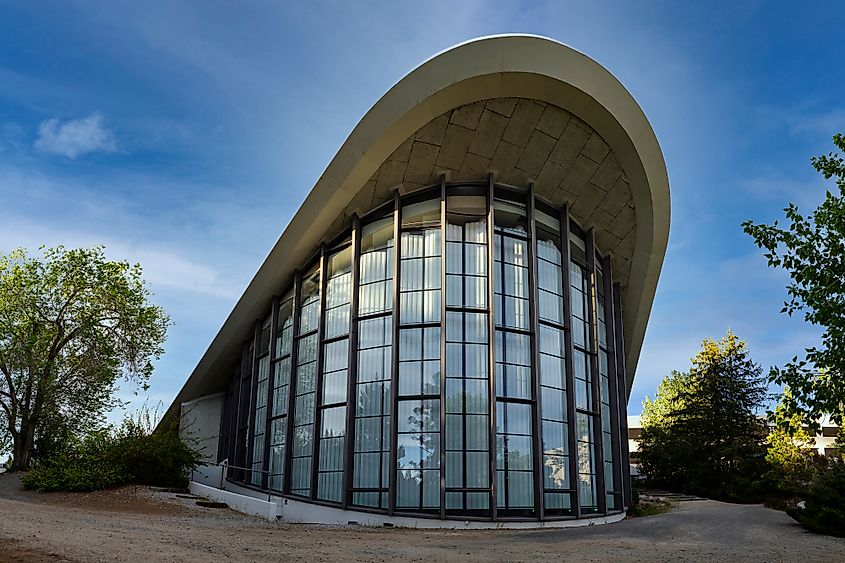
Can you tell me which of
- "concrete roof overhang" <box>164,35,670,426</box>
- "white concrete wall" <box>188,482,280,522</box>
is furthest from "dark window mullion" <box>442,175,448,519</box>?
"white concrete wall" <box>188,482,280,522</box>

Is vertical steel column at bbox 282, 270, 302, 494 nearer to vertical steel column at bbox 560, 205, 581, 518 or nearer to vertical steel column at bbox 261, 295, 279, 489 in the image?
vertical steel column at bbox 261, 295, 279, 489

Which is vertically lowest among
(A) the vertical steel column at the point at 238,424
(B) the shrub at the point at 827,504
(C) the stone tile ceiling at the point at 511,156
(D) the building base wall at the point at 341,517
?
(D) the building base wall at the point at 341,517

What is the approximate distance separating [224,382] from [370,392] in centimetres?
1420

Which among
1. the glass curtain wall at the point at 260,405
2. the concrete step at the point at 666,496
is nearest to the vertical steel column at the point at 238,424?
the glass curtain wall at the point at 260,405

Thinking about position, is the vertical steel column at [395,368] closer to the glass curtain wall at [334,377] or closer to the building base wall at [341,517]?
the building base wall at [341,517]

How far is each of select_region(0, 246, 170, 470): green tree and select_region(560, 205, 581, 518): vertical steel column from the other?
17.0m

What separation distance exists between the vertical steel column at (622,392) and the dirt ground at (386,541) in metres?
4.49

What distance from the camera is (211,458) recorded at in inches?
1105

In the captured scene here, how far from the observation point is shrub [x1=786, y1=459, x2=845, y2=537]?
450 inches

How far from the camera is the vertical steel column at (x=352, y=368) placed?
51.1 ft

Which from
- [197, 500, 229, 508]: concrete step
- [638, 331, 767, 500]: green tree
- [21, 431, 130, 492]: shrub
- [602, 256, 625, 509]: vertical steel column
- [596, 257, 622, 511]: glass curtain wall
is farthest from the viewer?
[638, 331, 767, 500]: green tree

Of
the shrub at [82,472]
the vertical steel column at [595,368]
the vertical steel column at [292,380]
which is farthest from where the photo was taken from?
the shrub at [82,472]

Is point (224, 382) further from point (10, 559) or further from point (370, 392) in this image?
point (10, 559)

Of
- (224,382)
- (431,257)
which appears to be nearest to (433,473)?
(431,257)
